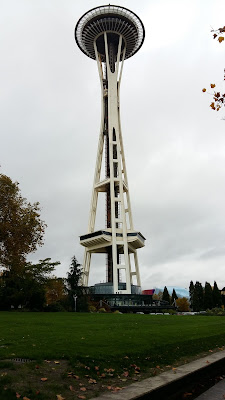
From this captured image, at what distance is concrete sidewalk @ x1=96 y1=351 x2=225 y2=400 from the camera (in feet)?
16.1

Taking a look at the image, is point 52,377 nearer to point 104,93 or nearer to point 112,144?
point 112,144

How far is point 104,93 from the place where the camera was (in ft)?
280

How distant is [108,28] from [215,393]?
90.6 m

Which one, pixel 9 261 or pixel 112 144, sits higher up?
pixel 112 144

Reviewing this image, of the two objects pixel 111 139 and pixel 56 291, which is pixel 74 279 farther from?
pixel 111 139

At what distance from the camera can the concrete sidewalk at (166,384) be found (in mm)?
4898

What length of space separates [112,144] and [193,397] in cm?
7760

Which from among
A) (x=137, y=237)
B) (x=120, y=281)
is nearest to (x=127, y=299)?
(x=120, y=281)

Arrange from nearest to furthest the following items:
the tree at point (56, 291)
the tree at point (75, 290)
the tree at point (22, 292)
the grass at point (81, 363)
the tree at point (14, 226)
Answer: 1. the grass at point (81, 363)
2. the tree at point (14, 226)
3. the tree at point (22, 292)
4. the tree at point (75, 290)
5. the tree at point (56, 291)

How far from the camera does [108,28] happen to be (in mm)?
84312

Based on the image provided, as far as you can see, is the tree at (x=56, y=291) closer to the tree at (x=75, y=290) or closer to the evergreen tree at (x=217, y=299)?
the tree at (x=75, y=290)

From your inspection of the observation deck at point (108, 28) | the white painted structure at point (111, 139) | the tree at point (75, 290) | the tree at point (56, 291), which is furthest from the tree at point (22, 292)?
the observation deck at point (108, 28)

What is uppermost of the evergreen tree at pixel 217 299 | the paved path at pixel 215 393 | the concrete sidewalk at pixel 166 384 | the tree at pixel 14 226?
the tree at pixel 14 226

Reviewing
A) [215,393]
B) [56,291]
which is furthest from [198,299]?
[215,393]
